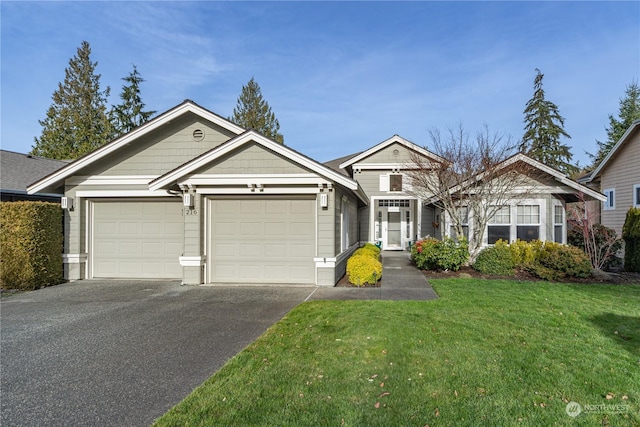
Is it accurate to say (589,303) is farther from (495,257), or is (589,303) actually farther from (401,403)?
(401,403)

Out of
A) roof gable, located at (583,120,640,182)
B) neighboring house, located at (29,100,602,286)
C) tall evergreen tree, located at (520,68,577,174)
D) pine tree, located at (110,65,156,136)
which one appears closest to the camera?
neighboring house, located at (29,100,602,286)

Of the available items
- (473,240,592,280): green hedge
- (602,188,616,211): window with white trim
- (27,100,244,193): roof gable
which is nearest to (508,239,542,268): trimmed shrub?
(473,240,592,280): green hedge

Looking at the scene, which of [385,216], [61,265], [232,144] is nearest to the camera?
[232,144]

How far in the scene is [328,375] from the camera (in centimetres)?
381

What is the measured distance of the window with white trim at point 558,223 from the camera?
12172 millimetres

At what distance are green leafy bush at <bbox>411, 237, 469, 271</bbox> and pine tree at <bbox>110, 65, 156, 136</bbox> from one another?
32.6m

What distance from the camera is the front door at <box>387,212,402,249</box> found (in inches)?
711

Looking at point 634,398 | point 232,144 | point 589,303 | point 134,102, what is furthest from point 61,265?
point 134,102

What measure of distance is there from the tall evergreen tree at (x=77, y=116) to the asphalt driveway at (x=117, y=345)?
25956 mm

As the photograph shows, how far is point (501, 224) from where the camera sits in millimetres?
12359

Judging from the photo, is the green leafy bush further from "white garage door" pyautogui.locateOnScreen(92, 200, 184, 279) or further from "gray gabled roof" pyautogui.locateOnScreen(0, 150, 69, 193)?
"gray gabled roof" pyautogui.locateOnScreen(0, 150, 69, 193)

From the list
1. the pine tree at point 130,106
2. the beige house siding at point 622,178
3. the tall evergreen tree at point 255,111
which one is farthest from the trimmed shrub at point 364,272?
the pine tree at point 130,106

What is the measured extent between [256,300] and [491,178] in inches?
340

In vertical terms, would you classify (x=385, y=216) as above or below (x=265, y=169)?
below
